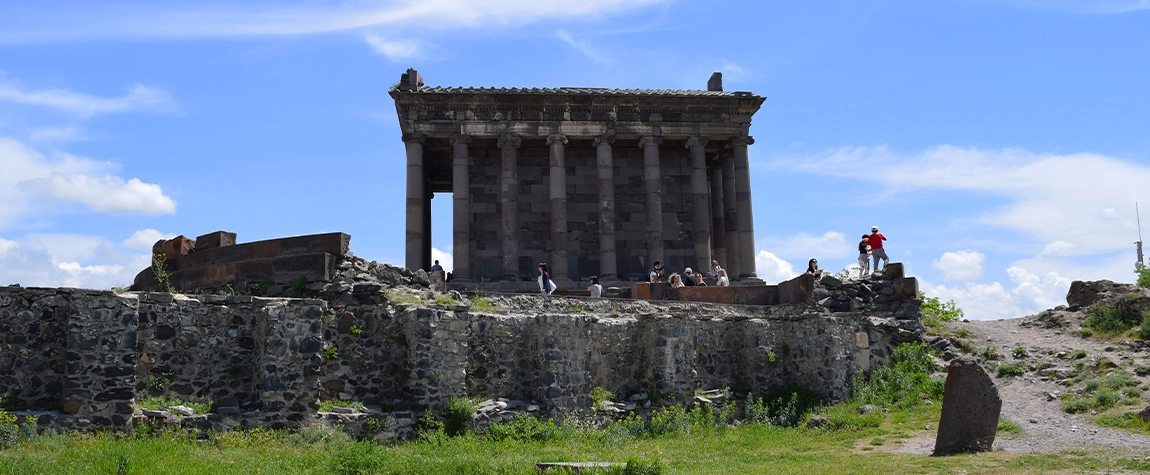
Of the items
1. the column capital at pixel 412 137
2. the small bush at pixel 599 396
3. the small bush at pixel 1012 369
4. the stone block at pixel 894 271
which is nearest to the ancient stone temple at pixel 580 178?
the column capital at pixel 412 137

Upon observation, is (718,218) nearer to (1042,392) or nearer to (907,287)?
(907,287)

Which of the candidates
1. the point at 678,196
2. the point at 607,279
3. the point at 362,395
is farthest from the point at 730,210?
the point at 362,395

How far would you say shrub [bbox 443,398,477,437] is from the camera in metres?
17.5

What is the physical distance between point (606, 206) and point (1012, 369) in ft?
52.5

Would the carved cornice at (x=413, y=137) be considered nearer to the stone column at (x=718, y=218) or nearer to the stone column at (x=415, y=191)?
A: the stone column at (x=415, y=191)

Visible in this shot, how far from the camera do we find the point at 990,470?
13945 millimetres

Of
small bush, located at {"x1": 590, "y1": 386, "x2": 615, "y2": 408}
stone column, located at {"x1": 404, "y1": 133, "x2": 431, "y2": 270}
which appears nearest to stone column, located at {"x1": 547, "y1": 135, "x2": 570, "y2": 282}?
stone column, located at {"x1": 404, "y1": 133, "x2": 431, "y2": 270}

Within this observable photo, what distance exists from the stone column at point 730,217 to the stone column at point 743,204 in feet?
0.92

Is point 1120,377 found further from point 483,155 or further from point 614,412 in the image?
point 483,155

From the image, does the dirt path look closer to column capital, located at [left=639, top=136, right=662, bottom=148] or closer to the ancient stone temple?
the ancient stone temple

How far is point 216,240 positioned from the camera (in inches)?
885

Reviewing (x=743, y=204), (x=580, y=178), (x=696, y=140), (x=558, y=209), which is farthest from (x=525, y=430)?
(x=743, y=204)

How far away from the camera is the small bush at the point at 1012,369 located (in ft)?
74.2

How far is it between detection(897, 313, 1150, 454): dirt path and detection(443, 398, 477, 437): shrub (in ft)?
24.6
